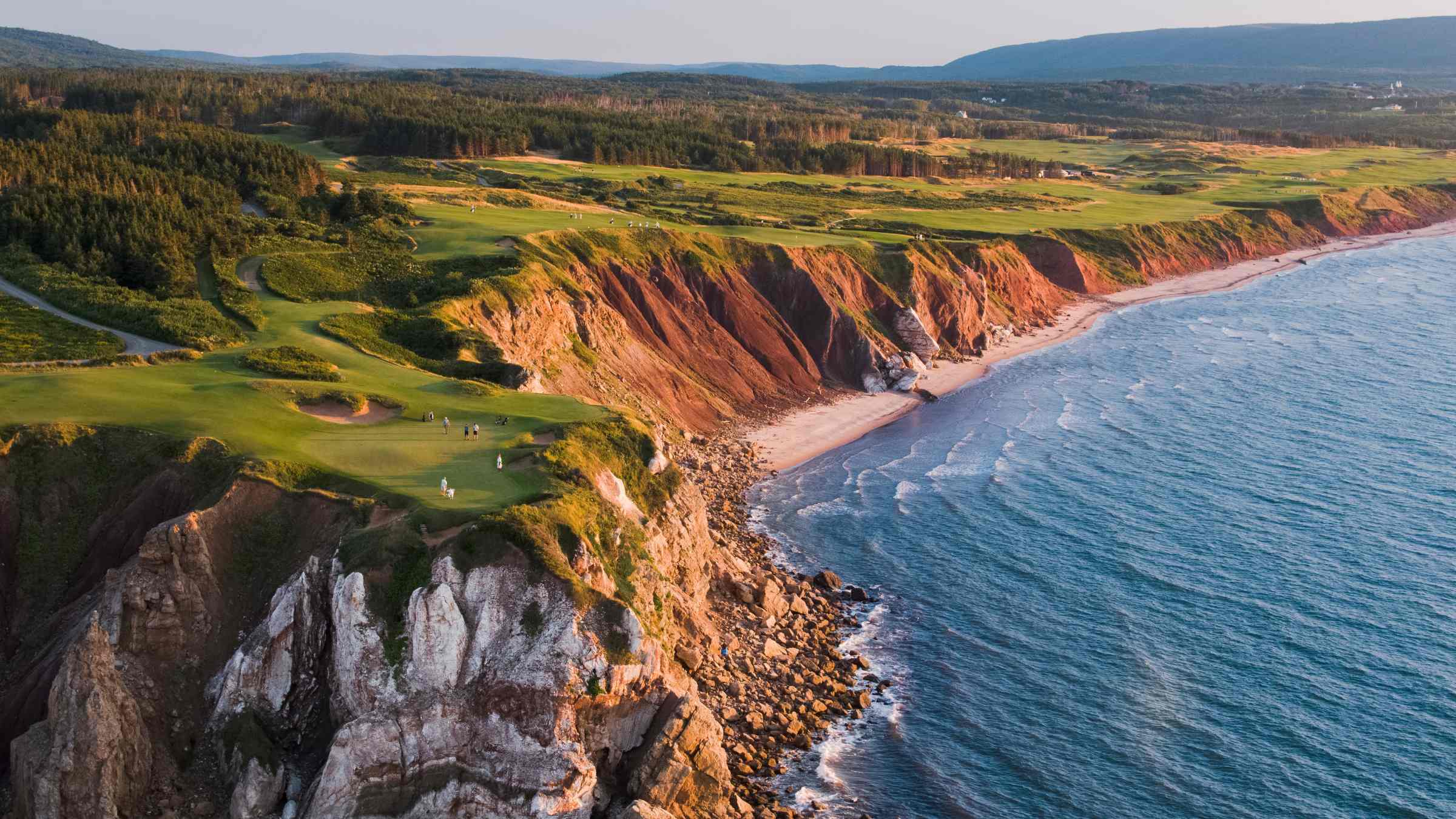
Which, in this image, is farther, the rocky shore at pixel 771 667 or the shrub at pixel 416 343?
the shrub at pixel 416 343

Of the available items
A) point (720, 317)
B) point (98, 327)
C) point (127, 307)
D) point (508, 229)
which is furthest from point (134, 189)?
point (720, 317)

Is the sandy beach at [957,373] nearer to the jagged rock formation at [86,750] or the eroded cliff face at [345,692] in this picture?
the eroded cliff face at [345,692]

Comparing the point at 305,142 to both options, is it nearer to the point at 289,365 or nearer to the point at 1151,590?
the point at 289,365

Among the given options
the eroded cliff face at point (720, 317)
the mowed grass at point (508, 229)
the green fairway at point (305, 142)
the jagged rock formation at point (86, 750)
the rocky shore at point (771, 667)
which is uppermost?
the green fairway at point (305, 142)

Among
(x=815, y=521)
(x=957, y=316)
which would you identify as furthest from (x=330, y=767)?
(x=957, y=316)

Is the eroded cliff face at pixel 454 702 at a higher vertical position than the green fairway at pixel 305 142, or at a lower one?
lower

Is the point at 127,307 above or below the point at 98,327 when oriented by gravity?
above

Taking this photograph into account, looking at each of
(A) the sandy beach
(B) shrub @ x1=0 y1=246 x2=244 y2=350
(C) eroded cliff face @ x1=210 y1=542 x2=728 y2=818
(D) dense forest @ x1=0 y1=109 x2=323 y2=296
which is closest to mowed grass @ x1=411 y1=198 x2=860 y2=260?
(D) dense forest @ x1=0 y1=109 x2=323 y2=296

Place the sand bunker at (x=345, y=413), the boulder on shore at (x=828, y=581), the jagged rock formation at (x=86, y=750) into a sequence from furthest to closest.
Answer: the boulder on shore at (x=828, y=581), the sand bunker at (x=345, y=413), the jagged rock formation at (x=86, y=750)

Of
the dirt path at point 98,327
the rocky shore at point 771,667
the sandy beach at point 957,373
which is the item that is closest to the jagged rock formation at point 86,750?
the rocky shore at point 771,667
